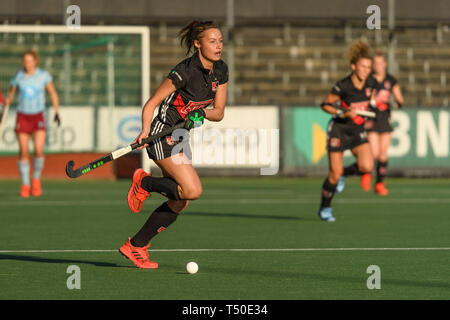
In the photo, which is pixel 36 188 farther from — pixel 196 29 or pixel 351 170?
pixel 196 29

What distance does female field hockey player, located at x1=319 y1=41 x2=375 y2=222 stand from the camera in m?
10.6

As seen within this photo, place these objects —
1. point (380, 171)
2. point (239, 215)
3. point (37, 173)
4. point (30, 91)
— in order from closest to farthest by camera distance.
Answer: point (239, 215)
point (30, 91)
point (37, 173)
point (380, 171)

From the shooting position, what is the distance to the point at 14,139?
17.4 meters

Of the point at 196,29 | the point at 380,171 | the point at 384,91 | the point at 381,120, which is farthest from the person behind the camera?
the point at 381,120

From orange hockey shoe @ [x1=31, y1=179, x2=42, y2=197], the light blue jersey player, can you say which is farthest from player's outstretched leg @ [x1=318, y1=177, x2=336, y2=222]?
orange hockey shoe @ [x1=31, y1=179, x2=42, y2=197]

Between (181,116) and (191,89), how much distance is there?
0.24 metres

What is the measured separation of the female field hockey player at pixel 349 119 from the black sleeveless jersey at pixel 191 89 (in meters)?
3.79

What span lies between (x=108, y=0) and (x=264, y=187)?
7068mm

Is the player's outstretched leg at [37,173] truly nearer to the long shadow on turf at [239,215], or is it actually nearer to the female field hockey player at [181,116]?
the long shadow on turf at [239,215]

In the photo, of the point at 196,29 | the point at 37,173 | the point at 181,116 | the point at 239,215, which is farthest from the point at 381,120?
the point at 196,29

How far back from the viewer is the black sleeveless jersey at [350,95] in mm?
10914

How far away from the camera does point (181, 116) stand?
7004 mm

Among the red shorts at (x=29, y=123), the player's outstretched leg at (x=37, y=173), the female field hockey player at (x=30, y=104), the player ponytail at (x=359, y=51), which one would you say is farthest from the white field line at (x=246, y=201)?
the player ponytail at (x=359, y=51)

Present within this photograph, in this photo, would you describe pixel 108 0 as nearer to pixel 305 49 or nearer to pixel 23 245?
pixel 305 49
